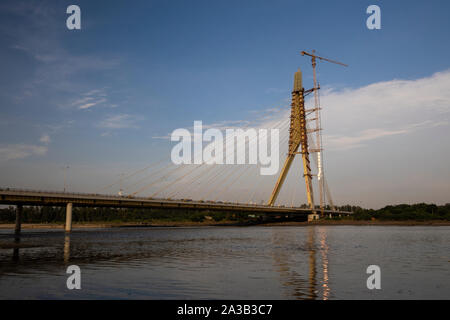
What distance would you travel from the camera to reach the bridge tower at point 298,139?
11488cm

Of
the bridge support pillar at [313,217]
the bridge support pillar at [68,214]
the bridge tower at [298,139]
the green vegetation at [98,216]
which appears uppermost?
the bridge tower at [298,139]

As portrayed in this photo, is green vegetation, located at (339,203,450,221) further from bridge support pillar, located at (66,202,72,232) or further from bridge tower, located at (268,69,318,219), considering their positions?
bridge support pillar, located at (66,202,72,232)

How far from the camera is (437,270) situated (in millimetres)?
19672

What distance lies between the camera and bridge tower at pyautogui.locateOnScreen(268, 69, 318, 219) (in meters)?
115

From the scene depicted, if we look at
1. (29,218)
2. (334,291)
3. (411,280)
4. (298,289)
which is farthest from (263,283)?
(29,218)

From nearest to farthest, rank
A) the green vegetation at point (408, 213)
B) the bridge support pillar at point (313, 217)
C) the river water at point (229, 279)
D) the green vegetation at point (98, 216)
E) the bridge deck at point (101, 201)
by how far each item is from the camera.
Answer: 1. the river water at point (229, 279)
2. the bridge deck at point (101, 201)
3. the bridge support pillar at point (313, 217)
4. the green vegetation at point (408, 213)
5. the green vegetation at point (98, 216)

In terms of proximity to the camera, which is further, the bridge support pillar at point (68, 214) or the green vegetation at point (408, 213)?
the green vegetation at point (408, 213)

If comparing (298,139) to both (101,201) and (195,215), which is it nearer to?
(101,201)

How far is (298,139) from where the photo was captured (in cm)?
11894

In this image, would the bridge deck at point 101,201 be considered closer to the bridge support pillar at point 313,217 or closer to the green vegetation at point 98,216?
the bridge support pillar at point 313,217

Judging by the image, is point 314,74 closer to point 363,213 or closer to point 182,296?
point 363,213

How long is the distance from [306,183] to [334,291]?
105409 millimetres

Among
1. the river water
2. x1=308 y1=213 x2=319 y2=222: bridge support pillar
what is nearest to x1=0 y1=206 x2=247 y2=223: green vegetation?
x1=308 y1=213 x2=319 y2=222: bridge support pillar

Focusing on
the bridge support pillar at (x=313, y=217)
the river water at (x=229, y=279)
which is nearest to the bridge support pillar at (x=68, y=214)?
the river water at (x=229, y=279)
